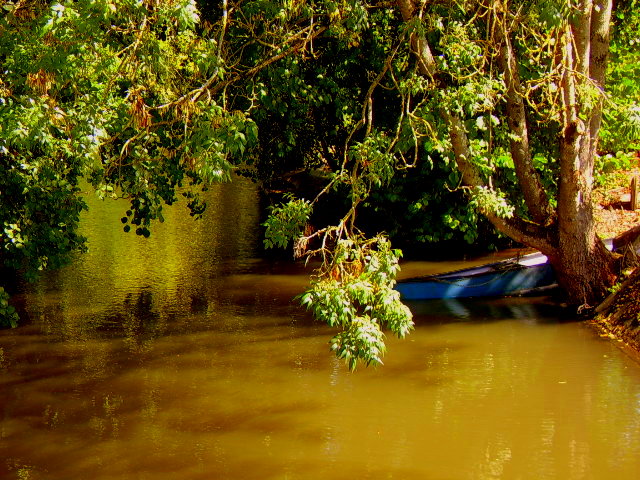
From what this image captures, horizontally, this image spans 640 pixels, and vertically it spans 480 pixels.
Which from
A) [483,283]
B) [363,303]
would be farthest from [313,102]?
[363,303]

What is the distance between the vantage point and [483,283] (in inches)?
529

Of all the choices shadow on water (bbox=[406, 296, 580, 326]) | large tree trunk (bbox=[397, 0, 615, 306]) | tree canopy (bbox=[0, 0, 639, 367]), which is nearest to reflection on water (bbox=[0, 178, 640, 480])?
shadow on water (bbox=[406, 296, 580, 326])

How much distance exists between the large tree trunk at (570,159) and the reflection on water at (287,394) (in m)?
0.82

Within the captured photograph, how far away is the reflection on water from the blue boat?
31 cm

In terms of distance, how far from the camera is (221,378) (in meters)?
10.0

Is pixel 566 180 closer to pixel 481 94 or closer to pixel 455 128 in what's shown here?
pixel 455 128

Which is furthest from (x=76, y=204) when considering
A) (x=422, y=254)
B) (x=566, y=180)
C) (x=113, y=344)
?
(x=422, y=254)

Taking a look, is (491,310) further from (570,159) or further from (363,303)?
(363,303)

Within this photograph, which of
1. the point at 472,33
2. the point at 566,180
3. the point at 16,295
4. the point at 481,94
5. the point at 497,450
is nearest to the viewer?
the point at 497,450

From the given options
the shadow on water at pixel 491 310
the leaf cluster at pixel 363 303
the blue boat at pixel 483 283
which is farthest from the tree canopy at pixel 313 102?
the blue boat at pixel 483 283

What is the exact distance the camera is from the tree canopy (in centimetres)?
795

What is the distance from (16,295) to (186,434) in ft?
23.7

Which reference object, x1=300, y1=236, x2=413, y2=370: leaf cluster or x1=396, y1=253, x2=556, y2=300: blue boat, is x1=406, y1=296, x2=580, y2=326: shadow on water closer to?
x1=396, y1=253, x2=556, y2=300: blue boat

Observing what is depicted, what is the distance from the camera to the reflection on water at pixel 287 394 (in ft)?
25.0
